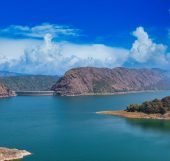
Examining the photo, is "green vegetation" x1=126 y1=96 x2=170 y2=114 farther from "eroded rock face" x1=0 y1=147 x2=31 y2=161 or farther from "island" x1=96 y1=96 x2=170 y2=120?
"eroded rock face" x1=0 y1=147 x2=31 y2=161

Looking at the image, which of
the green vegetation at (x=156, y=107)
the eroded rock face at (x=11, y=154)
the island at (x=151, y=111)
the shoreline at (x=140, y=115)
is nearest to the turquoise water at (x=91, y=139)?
the eroded rock face at (x=11, y=154)

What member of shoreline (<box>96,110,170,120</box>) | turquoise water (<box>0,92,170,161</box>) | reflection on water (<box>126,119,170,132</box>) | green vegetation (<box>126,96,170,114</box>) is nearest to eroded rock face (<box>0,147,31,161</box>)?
turquoise water (<box>0,92,170,161</box>)

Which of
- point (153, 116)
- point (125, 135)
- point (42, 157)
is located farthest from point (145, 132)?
point (42, 157)

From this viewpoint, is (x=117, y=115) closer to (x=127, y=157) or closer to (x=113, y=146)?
(x=113, y=146)

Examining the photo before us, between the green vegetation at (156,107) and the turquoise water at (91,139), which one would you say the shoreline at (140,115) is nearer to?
the green vegetation at (156,107)

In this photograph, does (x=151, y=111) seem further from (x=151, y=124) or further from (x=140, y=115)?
(x=151, y=124)

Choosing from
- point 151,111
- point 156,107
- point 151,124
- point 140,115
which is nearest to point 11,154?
point 151,124

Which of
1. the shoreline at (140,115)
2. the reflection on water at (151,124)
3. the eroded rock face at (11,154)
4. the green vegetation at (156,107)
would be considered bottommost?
the eroded rock face at (11,154)
